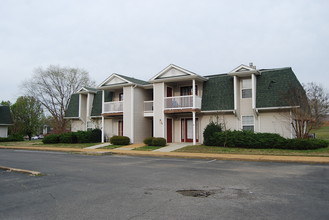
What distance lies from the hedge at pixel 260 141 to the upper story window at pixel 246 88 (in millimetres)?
3744

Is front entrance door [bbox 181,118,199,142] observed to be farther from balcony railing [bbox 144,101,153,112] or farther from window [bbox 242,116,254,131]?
window [bbox 242,116,254,131]

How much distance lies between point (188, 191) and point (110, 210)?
98.6 inches

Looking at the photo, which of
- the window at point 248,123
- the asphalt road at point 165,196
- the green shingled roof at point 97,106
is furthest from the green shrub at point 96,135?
the asphalt road at point 165,196

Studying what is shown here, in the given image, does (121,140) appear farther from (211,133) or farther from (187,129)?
(211,133)

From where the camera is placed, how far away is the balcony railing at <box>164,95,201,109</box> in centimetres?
2409

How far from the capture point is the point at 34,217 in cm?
537

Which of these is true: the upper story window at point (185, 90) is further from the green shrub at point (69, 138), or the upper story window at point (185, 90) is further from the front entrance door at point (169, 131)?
the green shrub at point (69, 138)

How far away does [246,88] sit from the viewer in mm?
23156

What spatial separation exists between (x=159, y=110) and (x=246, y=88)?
25.9ft

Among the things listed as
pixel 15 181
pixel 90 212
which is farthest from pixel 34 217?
pixel 15 181

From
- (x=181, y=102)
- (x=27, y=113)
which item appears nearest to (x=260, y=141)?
(x=181, y=102)

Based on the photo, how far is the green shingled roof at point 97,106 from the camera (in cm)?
3118

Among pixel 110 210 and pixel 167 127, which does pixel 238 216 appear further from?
pixel 167 127

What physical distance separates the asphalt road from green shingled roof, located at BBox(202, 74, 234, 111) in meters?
13.2
